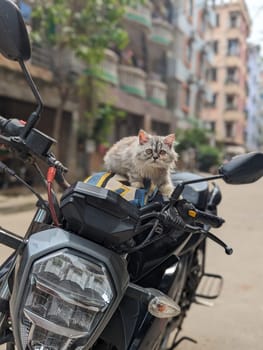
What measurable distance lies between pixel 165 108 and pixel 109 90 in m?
7.13

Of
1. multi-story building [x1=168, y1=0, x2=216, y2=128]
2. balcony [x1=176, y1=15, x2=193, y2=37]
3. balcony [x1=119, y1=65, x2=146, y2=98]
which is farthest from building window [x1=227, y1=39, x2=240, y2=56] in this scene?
balcony [x1=119, y1=65, x2=146, y2=98]

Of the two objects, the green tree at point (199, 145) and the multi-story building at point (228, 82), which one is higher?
the multi-story building at point (228, 82)

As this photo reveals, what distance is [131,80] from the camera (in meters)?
16.7

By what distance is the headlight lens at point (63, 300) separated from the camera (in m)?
1.22

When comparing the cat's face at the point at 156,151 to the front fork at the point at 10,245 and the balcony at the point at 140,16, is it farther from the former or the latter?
the balcony at the point at 140,16

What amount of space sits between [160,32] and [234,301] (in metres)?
17.8

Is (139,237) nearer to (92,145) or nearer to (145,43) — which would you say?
(92,145)

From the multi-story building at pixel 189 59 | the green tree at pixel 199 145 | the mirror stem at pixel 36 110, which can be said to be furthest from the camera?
the green tree at pixel 199 145

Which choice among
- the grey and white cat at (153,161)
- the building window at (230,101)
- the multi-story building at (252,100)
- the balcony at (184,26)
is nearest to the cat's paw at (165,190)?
the grey and white cat at (153,161)

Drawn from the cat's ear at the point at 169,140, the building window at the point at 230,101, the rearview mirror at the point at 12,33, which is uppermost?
the building window at the point at 230,101

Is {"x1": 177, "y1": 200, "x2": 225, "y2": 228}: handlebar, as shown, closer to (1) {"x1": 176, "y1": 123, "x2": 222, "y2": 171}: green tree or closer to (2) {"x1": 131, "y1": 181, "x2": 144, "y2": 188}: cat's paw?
(2) {"x1": 131, "y1": 181, "x2": 144, "y2": 188}: cat's paw

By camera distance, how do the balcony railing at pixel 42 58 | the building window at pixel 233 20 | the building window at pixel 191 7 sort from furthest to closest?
the building window at pixel 233 20, the building window at pixel 191 7, the balcony railing at pixel 42 58

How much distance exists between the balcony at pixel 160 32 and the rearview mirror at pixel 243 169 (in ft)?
62.5

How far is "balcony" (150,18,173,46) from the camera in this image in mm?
19598
